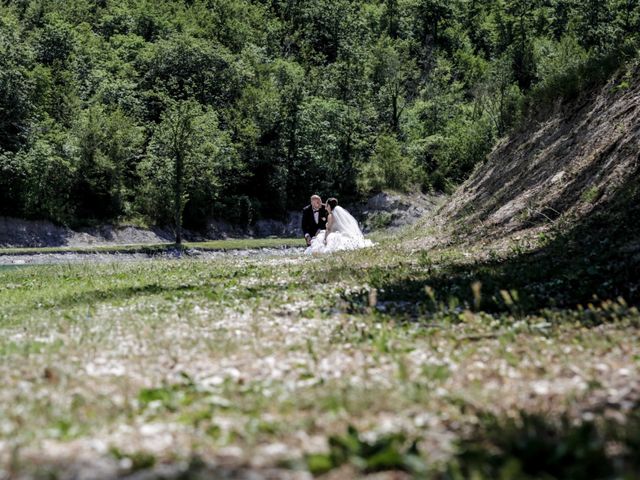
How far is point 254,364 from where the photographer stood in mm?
8352

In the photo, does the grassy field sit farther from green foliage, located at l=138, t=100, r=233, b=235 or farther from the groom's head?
green foliage, located at l=138, t=100, r=233, b=235

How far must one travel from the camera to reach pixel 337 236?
3591 cm

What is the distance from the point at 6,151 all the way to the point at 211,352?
8261 centimetres

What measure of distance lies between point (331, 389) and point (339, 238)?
2906cm

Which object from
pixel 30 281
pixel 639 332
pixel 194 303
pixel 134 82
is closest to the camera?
pixel 639 332

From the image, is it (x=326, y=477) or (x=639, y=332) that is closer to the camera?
(x=326, y=477)

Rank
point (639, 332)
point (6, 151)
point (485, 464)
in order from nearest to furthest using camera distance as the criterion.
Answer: point (485, 464)
point (639, 332)
point (6, 151)

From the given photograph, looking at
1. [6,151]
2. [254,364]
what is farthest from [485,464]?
[6,151]

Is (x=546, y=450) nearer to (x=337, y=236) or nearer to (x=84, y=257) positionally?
(x=337, y=236)

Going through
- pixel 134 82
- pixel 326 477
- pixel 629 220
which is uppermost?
pixel 134 82

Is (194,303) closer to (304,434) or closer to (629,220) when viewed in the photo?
(304,434)

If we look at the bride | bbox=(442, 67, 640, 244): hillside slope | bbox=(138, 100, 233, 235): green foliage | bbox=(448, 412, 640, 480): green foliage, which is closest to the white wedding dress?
the bride

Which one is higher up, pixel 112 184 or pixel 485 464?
pixel 112 184

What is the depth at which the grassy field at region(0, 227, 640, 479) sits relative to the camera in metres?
4.77
